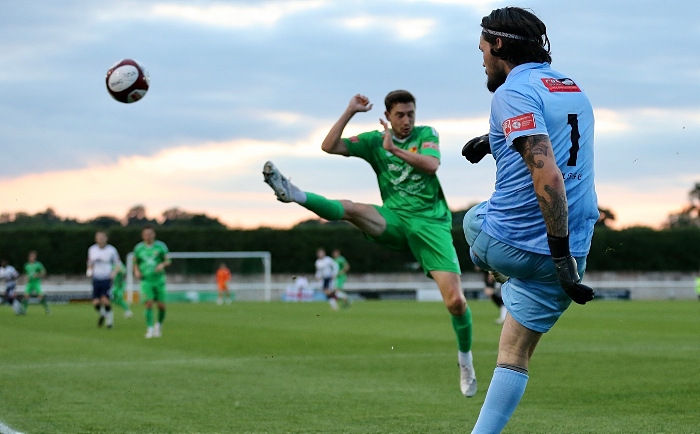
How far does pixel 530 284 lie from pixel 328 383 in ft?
18.1

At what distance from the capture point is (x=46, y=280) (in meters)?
51.5

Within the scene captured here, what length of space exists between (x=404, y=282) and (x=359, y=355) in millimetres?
40790

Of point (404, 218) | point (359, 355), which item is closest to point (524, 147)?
point (404, 218)

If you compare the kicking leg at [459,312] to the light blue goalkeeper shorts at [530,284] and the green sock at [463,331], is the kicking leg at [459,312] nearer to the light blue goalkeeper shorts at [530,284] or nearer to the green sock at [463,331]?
the green sock at [463,331]

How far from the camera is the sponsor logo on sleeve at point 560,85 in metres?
4.62

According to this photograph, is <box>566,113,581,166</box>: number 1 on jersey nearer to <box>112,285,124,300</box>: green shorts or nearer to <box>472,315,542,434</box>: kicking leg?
<box>472,315,542,434</box>: kicking leg

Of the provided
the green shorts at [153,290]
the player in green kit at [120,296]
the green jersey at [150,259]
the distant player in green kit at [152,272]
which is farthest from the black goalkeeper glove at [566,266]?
the player in green kit at [120,296]

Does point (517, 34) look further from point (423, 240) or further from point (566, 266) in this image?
point (423, 240)

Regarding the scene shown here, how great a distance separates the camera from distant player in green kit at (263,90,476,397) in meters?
8.41

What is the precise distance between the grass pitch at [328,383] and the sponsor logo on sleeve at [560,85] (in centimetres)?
292

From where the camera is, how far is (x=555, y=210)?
172 inches

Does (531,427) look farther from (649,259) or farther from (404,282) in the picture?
(649,259)

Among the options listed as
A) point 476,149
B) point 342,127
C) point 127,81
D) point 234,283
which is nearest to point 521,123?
point 476,149

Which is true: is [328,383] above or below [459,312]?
below
